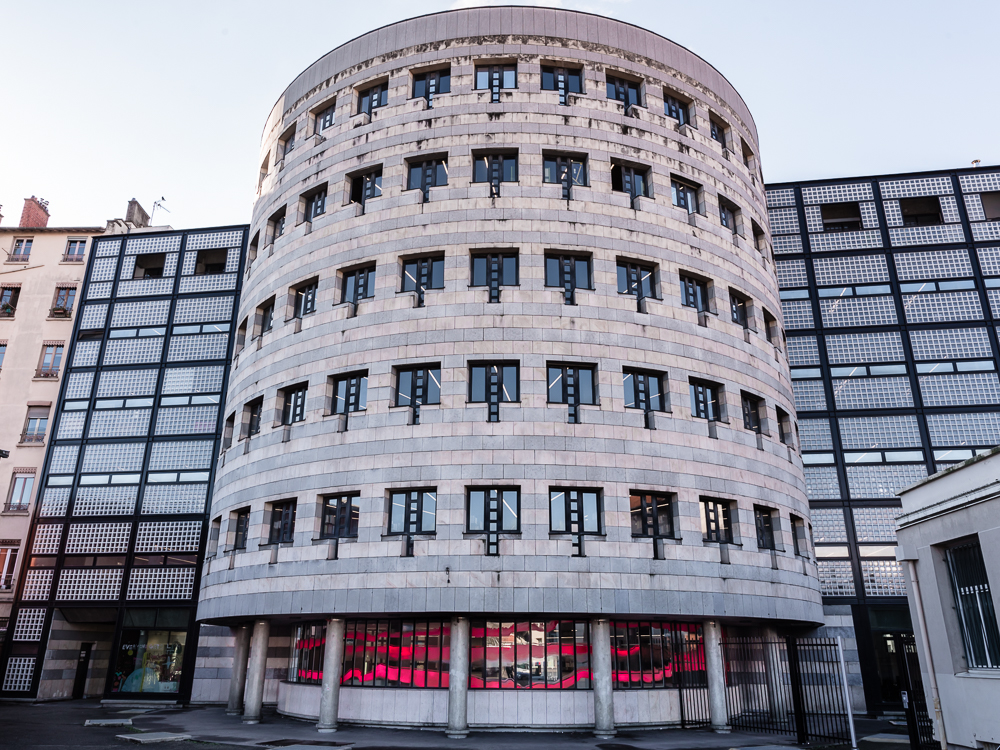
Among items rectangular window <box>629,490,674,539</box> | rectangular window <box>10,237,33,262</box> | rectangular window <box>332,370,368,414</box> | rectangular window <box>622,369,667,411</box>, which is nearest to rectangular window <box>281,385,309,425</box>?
rectangular window <box>332,370,368,414</box>

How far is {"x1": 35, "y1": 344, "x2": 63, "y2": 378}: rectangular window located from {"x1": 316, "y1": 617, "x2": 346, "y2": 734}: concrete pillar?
2969cm

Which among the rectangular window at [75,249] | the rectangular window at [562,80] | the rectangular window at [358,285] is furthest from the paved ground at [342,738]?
the rectangular window at [75,249]

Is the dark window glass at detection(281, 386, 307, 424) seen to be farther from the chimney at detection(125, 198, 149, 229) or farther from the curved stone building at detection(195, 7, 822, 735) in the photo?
the chimney at detection(125, 198, 149, 229)

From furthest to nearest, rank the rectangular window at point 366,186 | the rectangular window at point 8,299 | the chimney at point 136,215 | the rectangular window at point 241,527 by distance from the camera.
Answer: the chimney at point 136,215
the rectangular window at point 8,299
the rectangular window at point 366,186
the rectangular window at point 241,527

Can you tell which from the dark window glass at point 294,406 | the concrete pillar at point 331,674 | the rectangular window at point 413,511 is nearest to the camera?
the concrete pillar at point 331,674

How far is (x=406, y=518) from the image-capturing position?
24688 millimetres

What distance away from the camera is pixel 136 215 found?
50.5 metres

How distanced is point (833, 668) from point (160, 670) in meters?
32.5

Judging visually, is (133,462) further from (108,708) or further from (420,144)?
(420,144)

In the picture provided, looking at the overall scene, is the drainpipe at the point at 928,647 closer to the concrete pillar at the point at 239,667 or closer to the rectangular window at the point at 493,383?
the rectangular window at the point at 493,383

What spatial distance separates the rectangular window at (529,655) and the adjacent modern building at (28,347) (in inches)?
1180

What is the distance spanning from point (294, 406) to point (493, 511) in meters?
9.52

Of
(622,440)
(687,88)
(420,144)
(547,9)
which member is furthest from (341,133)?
(622,440)

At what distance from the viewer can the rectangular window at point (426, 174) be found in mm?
28844
